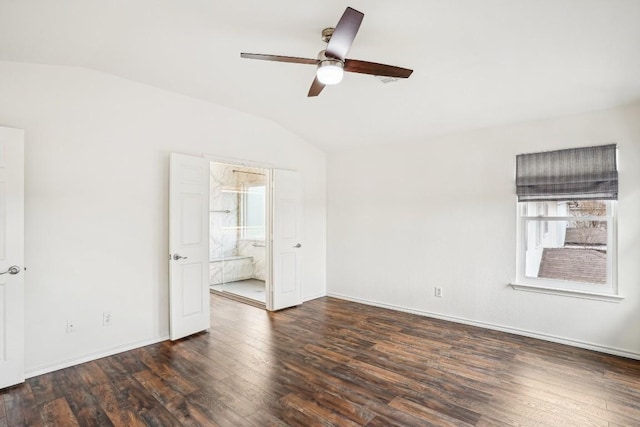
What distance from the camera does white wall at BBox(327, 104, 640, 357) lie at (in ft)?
11.2

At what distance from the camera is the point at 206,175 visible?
4168 millimetres

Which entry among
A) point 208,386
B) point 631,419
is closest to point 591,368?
point 631,419

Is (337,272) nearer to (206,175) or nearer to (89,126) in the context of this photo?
(206,175)

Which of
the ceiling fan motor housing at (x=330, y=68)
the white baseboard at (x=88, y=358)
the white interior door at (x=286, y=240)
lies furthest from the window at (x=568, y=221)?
the white baseboard at (x=88, y=358)

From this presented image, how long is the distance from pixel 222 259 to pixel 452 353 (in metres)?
4.78

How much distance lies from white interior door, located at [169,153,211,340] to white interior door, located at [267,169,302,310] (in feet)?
3.60

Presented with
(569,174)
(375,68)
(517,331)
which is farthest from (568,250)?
(375,68)

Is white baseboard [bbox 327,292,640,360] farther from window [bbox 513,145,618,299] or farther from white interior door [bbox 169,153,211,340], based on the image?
white interior door [bbox 169,153,211,340]

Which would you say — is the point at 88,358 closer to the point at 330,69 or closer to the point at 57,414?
the point at 57,414

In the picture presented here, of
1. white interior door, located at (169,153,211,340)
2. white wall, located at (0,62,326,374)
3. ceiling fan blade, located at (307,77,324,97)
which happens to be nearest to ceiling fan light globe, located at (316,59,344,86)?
ceiling fan blade, located at (307,77,324,97)

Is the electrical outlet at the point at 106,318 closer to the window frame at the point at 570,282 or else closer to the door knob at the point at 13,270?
the door knob at the point at 13,270

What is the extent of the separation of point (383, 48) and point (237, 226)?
5212 millimetres

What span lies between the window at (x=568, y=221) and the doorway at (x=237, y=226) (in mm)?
4484

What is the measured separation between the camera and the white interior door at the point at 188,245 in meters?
3.84
